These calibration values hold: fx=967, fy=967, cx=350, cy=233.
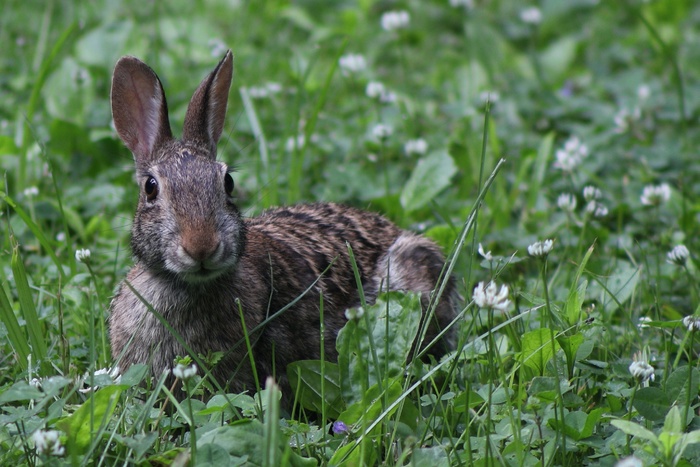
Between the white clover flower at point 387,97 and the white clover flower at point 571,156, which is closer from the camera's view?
the white clover flower at point 571,156

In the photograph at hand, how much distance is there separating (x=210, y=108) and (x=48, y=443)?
2.00 metres

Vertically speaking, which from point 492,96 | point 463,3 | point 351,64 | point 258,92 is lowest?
point 492,96

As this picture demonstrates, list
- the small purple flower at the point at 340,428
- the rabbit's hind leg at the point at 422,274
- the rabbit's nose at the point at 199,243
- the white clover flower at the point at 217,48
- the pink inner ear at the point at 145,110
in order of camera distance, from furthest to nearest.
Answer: the white clover flower at the point at 217,48 → the rabbit's hind leg at the point at 422,274 → the pink inner ear at the point at 145,110 → the rabbit's nose at the point at 199,243 → the small purple flower at the point at 340,428

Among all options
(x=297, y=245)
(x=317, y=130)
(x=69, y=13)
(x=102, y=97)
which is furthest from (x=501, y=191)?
(x=69, y=13)

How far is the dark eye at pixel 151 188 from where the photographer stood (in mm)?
4156

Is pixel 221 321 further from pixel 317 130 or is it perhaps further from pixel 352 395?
pixel 317 130

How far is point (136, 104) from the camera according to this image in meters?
4.61

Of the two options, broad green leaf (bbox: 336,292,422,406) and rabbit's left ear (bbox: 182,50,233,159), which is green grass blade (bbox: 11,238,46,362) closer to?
rabbit's left ear (bbox: 182,50,233,159)

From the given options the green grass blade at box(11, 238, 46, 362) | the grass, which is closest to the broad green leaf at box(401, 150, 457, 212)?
the grass

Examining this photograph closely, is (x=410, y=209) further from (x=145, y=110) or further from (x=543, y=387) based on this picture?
(x=543, y=387)

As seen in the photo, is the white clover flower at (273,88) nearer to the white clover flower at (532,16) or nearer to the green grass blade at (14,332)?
the white clover flower at (532,16)

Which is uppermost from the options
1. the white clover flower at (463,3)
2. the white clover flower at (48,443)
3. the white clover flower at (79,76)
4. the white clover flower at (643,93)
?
the white clover flower at (463,3)

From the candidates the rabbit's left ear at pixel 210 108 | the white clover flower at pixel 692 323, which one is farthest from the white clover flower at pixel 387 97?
the white clover flower at pixel 692 323

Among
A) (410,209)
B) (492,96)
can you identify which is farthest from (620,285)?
(492,96)
